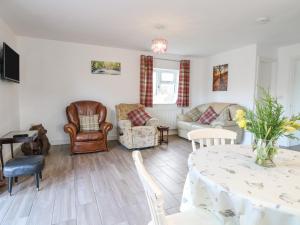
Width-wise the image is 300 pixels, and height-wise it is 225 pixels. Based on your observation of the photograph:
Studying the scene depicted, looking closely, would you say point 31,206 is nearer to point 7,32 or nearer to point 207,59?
point 7,32

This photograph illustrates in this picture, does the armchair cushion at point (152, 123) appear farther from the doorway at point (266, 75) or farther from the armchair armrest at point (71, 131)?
the doorway at point (266, 75)

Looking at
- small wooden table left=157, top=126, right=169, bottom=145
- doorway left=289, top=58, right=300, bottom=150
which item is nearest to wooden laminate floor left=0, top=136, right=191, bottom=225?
small wooden table left=157, top=126, right=169, bottom=145

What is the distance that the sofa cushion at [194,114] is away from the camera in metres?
5.26

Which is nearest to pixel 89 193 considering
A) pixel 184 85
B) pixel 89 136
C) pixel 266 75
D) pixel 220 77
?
pixel 89 136

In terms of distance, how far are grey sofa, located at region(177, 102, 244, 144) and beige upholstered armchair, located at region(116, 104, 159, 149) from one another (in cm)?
100

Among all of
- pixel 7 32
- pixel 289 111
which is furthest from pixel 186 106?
pixel 7 32

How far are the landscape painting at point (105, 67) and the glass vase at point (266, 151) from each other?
13.4 feet

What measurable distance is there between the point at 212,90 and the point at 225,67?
30.1 inches

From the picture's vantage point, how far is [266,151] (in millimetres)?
1194

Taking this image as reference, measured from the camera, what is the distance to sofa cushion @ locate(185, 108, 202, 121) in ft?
17.3

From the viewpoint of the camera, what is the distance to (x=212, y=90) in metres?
5.53

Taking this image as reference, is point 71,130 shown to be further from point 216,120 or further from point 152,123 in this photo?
point 216,120

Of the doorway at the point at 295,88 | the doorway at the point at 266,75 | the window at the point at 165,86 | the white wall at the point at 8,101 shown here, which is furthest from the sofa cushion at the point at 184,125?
the white wall at the point at 8,101

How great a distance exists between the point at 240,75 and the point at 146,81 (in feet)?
7.65
